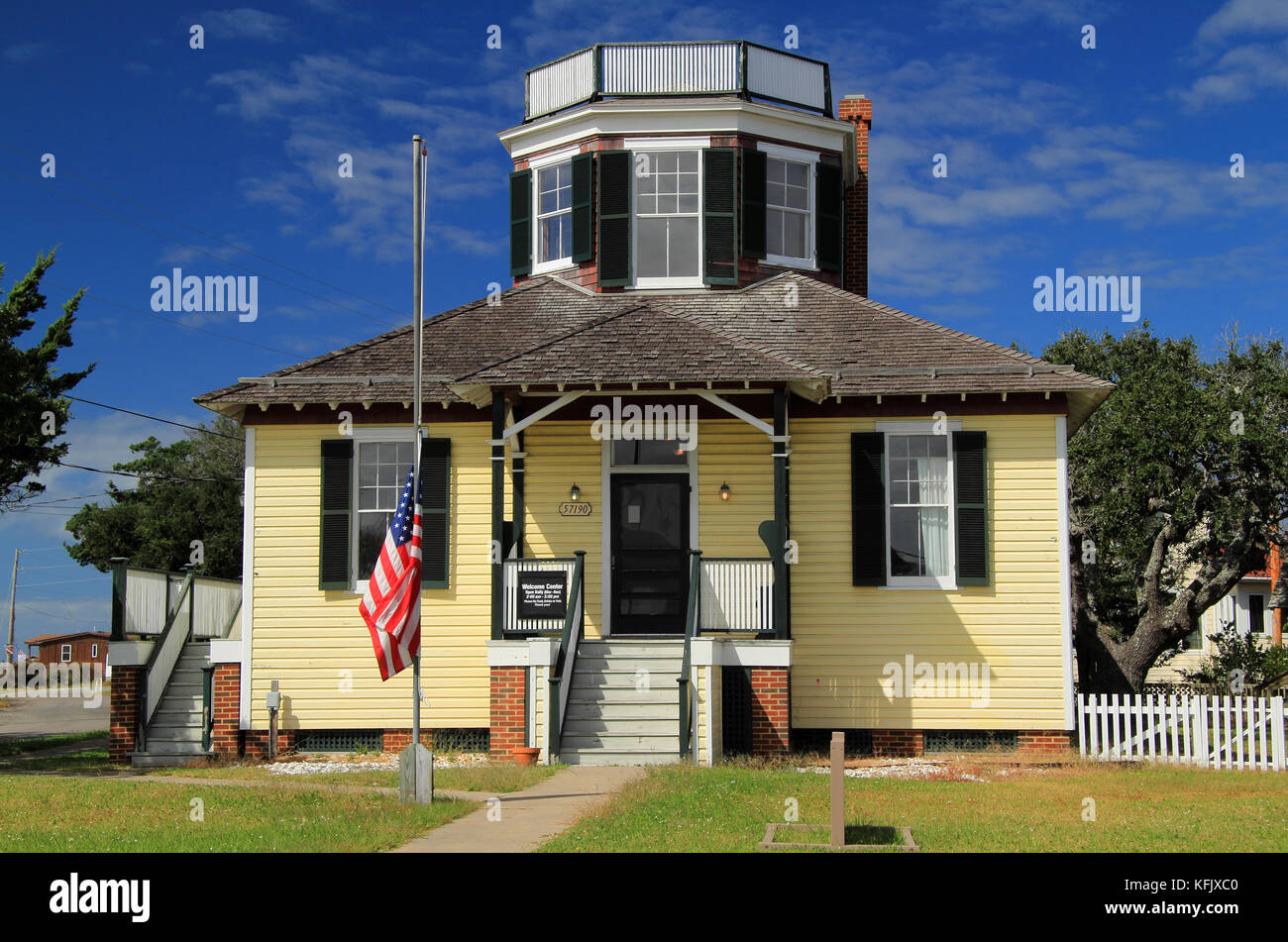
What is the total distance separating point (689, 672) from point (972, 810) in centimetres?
408

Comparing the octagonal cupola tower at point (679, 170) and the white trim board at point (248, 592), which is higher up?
the octagonal cupola tower at point (679, 170)

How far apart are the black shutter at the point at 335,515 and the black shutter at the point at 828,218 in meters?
7.91

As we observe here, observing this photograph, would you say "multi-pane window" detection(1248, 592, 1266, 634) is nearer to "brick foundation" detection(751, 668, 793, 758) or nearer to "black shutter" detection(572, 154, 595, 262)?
"black shutter" detection(572, 154, 595, 262)

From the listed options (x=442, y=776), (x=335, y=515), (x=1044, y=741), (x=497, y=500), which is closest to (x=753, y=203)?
(x=497, y=500)

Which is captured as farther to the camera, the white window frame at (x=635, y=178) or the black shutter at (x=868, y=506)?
the white window frame at (x=635, y=178)

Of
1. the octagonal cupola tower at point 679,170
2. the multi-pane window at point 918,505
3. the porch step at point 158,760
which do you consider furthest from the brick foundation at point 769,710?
the porch step at point 158,760

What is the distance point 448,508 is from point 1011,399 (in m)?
7.60

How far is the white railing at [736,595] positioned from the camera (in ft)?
49.3

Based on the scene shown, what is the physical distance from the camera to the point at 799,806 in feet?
36.9

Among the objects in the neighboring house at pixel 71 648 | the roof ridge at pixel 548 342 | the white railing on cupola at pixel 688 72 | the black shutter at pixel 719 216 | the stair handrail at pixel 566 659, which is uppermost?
the white railing on cupola at pixel 688 72

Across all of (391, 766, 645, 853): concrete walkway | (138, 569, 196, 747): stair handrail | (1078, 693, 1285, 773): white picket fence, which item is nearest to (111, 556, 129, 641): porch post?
(138, 569, 196, 747): stair handrail

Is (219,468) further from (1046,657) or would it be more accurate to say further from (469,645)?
(1046,657)

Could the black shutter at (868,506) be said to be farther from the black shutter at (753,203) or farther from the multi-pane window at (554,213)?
the multi-pane window at (554,213)

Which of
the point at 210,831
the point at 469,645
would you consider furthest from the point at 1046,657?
the point at 210,831
